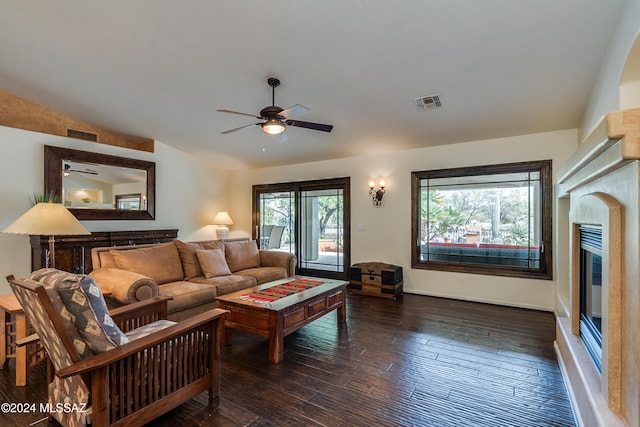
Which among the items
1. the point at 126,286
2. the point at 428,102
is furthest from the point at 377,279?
the point at 126,286

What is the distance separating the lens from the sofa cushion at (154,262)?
3.58 m

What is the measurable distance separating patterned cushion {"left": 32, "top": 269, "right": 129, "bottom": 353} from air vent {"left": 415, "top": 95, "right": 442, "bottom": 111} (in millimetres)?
3575

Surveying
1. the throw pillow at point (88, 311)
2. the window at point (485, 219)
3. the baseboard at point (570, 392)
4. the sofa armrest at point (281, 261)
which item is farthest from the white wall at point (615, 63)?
the sofa armrest at point (281, 261)

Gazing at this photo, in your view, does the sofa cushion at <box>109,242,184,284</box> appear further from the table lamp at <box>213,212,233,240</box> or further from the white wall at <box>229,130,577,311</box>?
the white wall at <box>229,130,577,311</box>

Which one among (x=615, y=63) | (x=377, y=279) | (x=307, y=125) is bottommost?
(x=377, y=279)

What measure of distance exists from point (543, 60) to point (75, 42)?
15.4 ft

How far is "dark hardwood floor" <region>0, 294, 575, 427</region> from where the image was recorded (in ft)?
6.61

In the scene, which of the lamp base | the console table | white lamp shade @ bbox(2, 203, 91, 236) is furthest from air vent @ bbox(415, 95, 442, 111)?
the console table

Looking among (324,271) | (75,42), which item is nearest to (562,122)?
(324,271)

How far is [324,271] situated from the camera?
621 cm

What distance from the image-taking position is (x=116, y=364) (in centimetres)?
165

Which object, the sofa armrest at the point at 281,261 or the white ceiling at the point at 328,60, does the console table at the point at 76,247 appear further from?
the sofa armrest at the point at 281,261

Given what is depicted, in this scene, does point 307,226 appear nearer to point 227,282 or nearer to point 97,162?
point 227,282

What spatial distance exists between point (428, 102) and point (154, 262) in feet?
12.5
